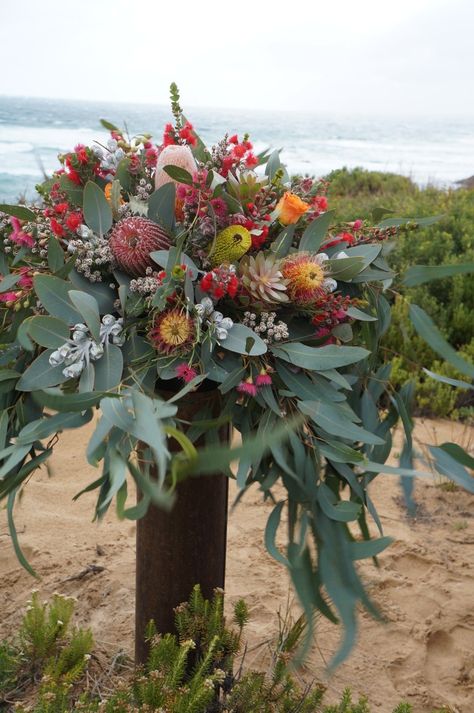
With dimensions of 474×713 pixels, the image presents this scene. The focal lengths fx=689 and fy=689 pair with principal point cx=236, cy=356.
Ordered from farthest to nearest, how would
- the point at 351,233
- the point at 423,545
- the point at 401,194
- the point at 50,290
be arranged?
1. the point at 401,194
2. the point at 423,545
3. the point at 351,233
4. the point at 50,290

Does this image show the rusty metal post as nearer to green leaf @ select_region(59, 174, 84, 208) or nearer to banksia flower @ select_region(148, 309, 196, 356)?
banksia flower @ select_region(148, 309, 196, 356)

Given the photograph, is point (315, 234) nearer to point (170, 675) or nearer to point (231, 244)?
point (231, 244)

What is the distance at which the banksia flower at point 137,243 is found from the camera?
110 centimetres

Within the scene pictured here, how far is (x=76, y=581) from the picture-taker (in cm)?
223

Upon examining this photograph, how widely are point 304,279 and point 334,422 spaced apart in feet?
0.79

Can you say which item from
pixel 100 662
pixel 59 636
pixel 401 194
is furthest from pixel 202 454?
pixel 401 194

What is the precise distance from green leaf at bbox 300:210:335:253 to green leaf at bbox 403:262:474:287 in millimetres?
156

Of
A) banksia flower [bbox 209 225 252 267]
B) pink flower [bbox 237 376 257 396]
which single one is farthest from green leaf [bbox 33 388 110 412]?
banksia flower [bbox 209 225 252 267]

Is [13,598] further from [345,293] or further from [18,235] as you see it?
[345,293]

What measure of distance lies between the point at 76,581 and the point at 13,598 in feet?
0.65

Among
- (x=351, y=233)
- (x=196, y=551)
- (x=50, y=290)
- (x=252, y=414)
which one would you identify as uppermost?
(x=351, y=233)

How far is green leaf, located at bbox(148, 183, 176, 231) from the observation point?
1.11 meters

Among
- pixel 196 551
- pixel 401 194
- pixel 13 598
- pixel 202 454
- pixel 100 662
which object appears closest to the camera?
pixel 202 454

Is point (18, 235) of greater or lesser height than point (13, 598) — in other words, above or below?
above
